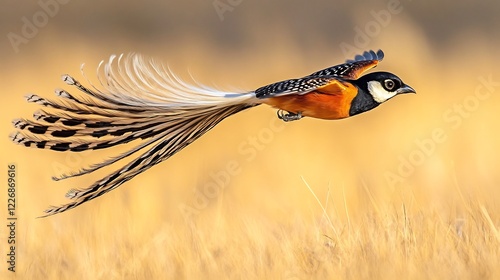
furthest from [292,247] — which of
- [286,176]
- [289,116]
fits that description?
[286,176]

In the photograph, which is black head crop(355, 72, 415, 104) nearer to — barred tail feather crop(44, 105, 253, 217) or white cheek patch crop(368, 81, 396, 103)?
white cheek patch crop(368, 81, 396, 103)

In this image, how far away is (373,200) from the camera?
3193 mm

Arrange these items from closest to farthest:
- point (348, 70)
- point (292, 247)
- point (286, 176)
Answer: point (292, 247)
point (348, 70)
point (286, 176)

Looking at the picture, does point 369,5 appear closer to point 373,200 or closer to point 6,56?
point 6,56

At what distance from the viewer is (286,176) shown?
4.56 m

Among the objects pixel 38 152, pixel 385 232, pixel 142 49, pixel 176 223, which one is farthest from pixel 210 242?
pixel 142 49

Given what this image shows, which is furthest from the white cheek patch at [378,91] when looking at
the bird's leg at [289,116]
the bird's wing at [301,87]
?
the bird's leg at [289,116]

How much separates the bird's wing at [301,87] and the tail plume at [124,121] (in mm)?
50

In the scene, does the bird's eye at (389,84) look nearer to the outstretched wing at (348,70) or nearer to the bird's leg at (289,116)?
the outstretched wing at (348,70)

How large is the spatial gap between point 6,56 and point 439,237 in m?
3.82

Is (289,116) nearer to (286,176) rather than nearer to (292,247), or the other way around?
(292,247)

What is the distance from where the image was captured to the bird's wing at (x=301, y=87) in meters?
2.91

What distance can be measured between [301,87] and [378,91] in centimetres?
31

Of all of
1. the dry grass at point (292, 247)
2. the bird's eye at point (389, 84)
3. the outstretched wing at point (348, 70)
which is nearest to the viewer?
the dry grass at point (292, 247)
